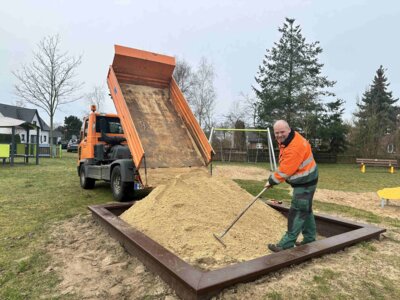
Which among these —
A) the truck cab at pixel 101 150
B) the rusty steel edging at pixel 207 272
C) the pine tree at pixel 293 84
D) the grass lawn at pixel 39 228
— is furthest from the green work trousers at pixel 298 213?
the pine tree at pixel 293 84

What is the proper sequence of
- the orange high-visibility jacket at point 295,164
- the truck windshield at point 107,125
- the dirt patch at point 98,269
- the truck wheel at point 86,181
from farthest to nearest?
1. the truck wheel at point 86,181
2. the truck windshield at point 107,125
3. the orange high-visibility jacket at point 295,164
4. the dirt patch at point 98,269

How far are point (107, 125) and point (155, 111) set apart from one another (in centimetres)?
191

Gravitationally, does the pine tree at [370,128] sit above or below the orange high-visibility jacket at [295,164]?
above

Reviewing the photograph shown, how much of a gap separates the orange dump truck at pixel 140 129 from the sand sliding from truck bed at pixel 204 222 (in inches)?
51.1

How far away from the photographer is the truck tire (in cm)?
675

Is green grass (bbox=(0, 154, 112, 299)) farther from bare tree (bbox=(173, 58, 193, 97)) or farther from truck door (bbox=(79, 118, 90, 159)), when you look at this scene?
bare tree (bbox=(173, 58, 193, 97))

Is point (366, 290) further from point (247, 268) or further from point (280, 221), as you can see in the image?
point (280, 221)

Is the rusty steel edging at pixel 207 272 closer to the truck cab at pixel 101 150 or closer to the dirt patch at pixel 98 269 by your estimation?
the dirt patch at pixel 98 269

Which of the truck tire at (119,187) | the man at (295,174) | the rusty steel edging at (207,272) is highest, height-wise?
the man at (295,174)

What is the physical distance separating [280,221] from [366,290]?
219 cm

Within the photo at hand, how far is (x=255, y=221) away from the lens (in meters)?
4.75

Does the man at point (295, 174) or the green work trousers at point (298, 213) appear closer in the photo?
the man at point (295, 174)

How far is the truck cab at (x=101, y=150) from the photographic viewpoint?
24.6ft

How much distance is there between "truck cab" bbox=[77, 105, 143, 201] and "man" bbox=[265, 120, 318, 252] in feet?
13.8
